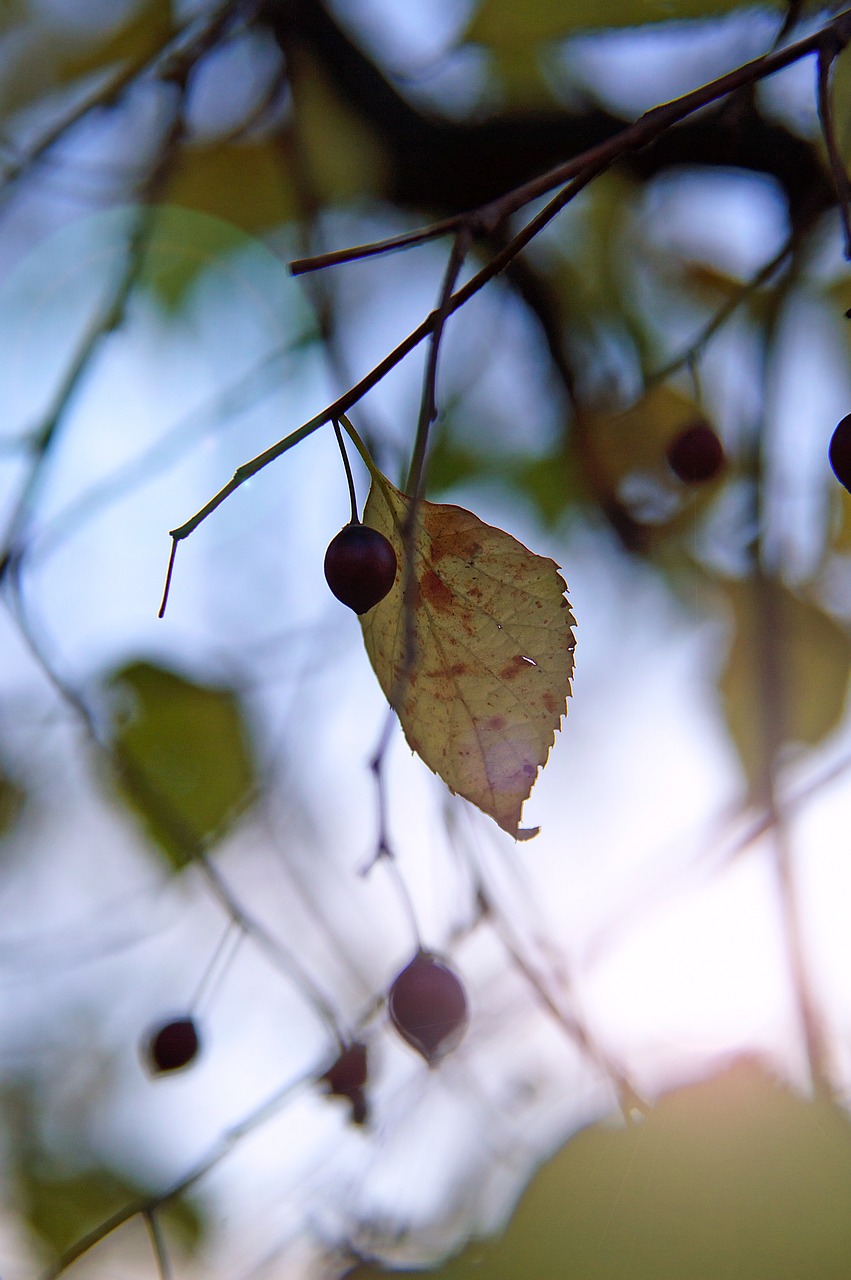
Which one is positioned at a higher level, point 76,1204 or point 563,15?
point 563,15

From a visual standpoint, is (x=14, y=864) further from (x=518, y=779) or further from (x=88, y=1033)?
(x=518, y=779)

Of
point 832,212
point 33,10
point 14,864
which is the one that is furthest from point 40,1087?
point 832,212

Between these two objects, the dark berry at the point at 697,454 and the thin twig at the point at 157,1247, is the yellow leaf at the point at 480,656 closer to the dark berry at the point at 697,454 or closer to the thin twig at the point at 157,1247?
the thin twig at the point at 157,1247

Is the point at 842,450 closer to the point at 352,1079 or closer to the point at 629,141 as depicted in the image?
the point at 629,141

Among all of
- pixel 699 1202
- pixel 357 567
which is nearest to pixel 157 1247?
pixel 699 1202

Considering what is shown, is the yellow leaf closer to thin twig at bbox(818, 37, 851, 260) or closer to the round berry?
thin twig at bbox(818, 37, 851, 260)

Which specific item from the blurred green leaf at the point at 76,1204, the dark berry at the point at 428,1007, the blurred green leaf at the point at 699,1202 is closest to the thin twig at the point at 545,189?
the dark berry at the point at 428,1007
